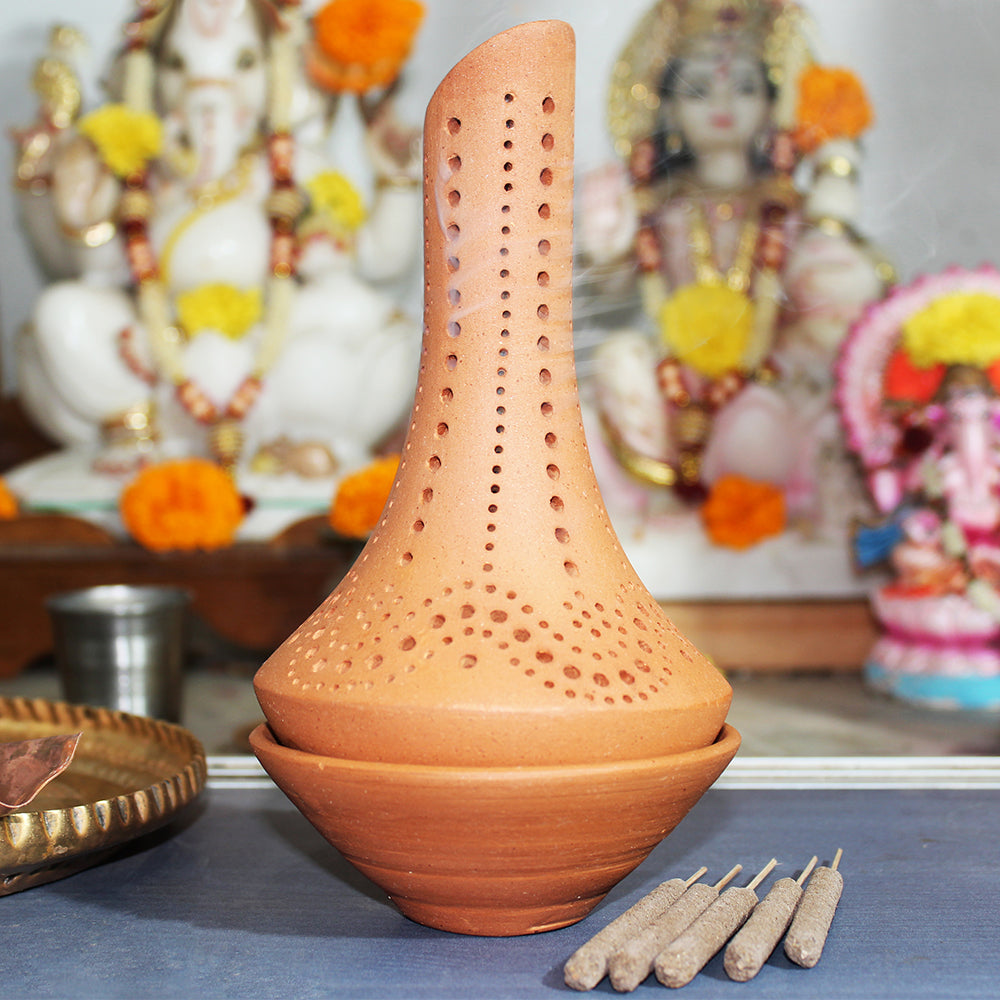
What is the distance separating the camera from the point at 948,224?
1.40 m

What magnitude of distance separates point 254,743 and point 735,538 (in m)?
1.27

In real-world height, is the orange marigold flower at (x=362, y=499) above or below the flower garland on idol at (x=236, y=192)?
below

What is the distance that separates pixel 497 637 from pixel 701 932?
0.10 m

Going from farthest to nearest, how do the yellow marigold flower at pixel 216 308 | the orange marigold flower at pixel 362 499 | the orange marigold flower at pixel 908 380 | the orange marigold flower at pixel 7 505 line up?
the yellow marigold flower at pixel 216 308 < the orange marigold flower at pixel 7 505 < the orange marigold flower at pixel 908 380 < the orange marigold flower at pixel 362 499

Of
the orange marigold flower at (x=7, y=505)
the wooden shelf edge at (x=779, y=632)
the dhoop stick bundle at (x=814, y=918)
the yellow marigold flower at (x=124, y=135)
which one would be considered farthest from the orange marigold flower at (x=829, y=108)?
the dhoop stick bundle at (x=814, y=918)

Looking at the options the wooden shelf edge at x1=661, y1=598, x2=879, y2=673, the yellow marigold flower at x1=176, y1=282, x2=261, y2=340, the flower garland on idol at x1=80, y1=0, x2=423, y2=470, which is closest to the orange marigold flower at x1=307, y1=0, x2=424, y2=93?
the flower garland on idol at x1=80, y1=0, x2=423, y2=470

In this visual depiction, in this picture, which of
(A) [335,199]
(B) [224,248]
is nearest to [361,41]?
(A) [335,199]

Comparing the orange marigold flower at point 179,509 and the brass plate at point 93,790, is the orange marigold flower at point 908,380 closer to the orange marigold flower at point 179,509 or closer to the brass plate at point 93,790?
the orange marigold flower at point 179,509

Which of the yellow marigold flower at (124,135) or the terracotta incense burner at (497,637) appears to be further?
the yellow marigold flower at (124,135)

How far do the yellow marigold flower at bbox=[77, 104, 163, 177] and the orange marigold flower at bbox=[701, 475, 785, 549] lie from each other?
961 millimetres

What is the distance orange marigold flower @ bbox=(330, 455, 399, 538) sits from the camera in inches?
49.0

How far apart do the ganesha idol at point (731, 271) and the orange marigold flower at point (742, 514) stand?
0.02 meters

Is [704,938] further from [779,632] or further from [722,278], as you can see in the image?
[722,278]

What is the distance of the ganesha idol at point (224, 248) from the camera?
161 cm
